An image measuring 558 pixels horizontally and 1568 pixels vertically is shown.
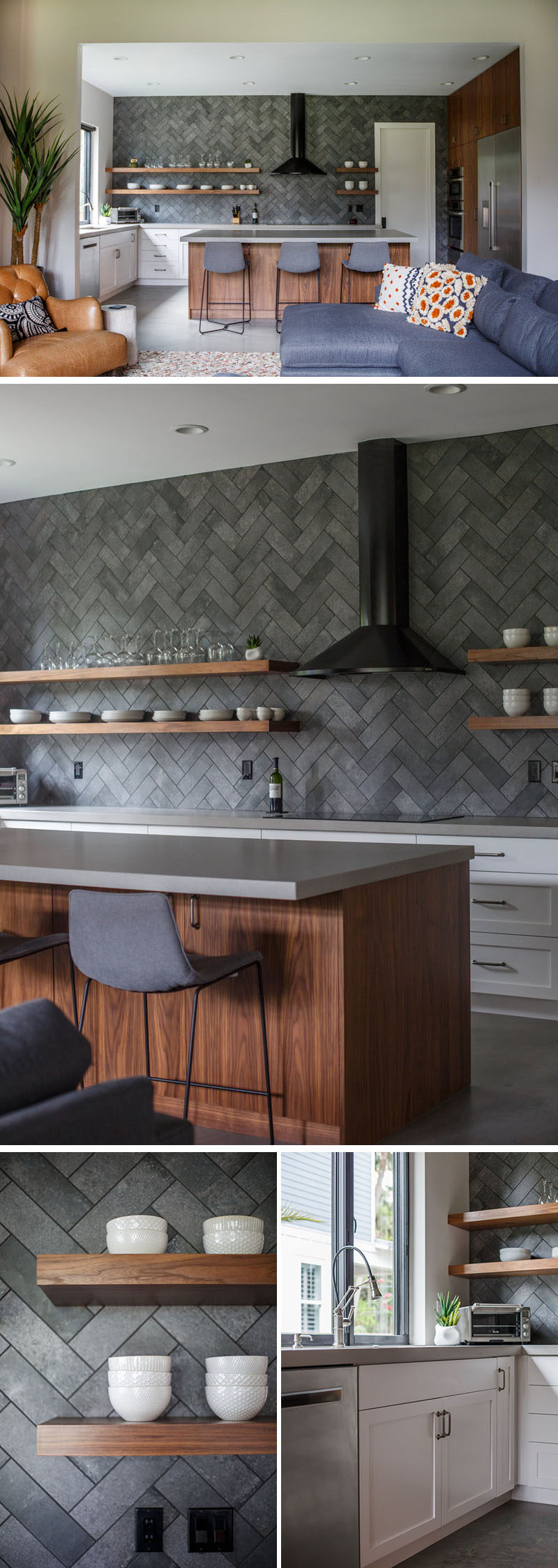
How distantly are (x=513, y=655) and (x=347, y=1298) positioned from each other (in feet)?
12.1

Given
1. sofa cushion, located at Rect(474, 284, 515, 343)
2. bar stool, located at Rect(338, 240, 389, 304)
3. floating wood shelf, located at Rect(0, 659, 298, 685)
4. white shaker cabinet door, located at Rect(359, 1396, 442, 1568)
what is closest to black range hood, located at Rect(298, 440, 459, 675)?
floating wood shelf, located at Rect(0, 659, 298, 685)

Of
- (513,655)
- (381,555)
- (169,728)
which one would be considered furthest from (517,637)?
(169,728)

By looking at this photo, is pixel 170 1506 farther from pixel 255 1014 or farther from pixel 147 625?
pixel 147 625

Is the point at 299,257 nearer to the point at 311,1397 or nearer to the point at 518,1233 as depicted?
the point at 518,1233

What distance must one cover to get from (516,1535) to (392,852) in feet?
5.76

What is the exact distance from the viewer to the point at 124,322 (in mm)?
5344

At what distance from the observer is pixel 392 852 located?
315cm

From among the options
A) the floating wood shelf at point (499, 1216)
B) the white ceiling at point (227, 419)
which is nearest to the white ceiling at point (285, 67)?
the white ceiling at point (227, 419)

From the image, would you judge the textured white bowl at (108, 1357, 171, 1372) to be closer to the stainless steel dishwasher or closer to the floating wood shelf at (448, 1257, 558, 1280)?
the stainless steel dishwasher

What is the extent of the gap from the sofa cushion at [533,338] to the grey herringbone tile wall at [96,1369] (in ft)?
8.68

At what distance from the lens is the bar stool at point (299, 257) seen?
6.39 meters

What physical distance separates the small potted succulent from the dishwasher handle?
0.18 metres

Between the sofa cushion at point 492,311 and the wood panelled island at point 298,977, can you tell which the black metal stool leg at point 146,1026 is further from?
the sofa cushion at point 492,311

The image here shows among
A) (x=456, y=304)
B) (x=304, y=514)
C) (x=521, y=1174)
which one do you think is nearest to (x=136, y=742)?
(x=304, y=514)
